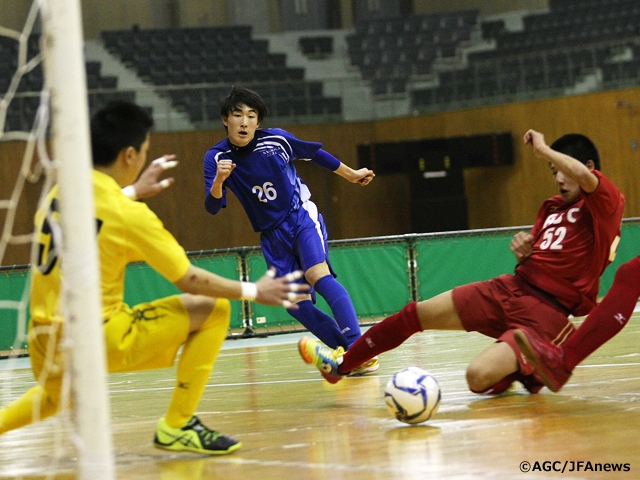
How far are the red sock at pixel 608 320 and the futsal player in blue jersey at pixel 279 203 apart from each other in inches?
76.1

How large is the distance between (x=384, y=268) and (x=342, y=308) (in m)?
4.68

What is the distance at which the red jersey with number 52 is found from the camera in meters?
4.52

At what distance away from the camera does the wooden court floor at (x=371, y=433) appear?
317 centimetres

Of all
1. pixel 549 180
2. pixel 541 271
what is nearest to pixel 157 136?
pixel 549 180

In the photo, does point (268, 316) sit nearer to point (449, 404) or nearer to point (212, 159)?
point (212, 159)

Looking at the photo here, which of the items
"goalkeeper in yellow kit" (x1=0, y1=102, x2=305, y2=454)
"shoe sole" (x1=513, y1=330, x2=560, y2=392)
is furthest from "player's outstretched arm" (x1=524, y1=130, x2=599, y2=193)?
"goalkeeper in yellow kit" (x1=0, y1=102, x2=305, y2=454)

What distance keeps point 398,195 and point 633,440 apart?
15.0 metres

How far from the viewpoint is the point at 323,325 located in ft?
19.5

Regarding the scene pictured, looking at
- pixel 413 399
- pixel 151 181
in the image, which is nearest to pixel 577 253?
pixel 413 399

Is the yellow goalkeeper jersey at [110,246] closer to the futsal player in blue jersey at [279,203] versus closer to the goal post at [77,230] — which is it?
the goal post at [77,230]

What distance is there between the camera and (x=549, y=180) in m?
16.2

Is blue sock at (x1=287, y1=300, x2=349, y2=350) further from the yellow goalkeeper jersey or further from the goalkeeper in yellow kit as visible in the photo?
the yellow goalkeeper jersey

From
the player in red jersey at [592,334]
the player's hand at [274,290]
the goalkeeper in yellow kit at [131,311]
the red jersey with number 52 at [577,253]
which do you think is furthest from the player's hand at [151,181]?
the red jersey with number 52 at [577,253]

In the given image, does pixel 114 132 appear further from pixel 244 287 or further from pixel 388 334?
pixel 388 334
